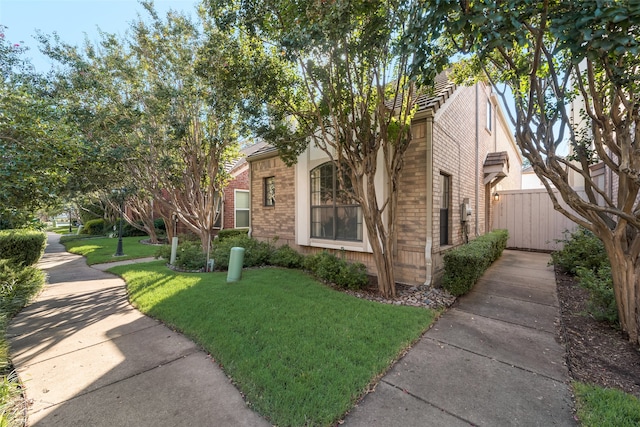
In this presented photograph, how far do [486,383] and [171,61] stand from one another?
9.14 m

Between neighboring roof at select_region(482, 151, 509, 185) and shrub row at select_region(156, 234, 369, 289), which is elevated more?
neighboring roof at select_region(482, 151, 509, 185)

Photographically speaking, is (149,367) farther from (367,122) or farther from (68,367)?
(367,122)

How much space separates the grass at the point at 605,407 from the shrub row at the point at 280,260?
378 centimetres

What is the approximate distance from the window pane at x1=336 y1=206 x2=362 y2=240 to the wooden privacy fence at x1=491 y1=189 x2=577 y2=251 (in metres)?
8.06

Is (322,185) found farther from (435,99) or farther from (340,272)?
(435,99)

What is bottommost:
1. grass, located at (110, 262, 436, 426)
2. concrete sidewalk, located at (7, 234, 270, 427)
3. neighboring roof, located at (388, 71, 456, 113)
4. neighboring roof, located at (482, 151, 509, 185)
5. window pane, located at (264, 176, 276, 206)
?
concrete sidewalk, located at (7, 234, 270, 427)

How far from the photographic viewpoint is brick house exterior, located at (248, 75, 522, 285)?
589cm

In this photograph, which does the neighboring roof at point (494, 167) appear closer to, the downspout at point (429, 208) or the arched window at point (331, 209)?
the downspout at point (429, 208)

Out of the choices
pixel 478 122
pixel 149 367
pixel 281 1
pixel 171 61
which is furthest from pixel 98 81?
pixel 478 122

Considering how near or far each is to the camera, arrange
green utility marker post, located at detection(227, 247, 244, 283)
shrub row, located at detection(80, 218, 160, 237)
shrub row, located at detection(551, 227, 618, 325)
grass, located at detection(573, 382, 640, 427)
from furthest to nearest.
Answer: shrub row, located at detection(80, 218, 160, 237) < green utility marker post, located at detection(227, 247, 244, 283) < shrub row, located at detection(551, 227, 618, 325) < grass, located at detection(573, 382, 640, 427)

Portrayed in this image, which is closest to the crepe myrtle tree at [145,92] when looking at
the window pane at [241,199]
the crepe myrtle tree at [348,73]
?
the crepe myrtle tree at [348,73]

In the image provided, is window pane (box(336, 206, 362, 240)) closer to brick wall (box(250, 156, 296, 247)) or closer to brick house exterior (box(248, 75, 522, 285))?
brick house exterior (box(248, 75, 522, 285))

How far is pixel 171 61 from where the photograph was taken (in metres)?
7.05

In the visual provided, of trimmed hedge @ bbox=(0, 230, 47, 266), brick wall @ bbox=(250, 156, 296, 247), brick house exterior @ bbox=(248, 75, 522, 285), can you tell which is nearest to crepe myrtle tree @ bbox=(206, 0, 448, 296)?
brick house exterior @ bbox=(248, 75, 522, 285)
